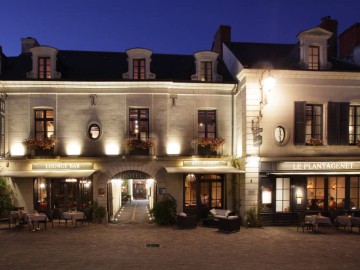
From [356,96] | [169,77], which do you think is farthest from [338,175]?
[169,77]

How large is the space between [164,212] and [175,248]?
14.7 feet

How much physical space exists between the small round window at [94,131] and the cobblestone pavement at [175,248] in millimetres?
4255

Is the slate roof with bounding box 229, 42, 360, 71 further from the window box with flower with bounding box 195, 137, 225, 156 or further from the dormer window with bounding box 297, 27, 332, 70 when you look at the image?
the window box with flower with bounding box 195, 137, 225, 156

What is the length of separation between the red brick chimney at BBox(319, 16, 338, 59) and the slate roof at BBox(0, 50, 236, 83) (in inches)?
243

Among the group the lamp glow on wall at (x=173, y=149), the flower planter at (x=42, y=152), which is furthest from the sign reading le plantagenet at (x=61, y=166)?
the lamp glow on wall at (x=173, y=149)

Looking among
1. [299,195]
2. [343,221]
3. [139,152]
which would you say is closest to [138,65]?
[139,152]

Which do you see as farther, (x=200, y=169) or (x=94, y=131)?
(x=94, y=131)

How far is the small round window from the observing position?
16.7 m

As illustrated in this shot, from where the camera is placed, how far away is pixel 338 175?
15.9m

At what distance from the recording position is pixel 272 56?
18.9 metres

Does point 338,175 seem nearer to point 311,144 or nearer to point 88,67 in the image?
point 311,144

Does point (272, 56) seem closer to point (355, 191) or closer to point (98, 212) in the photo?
point (355, 191)

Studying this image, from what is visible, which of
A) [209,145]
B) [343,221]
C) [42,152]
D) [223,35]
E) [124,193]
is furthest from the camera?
[124,193]

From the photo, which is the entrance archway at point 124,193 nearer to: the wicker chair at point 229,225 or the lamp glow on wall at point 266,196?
the wicker chair at point 229,225
